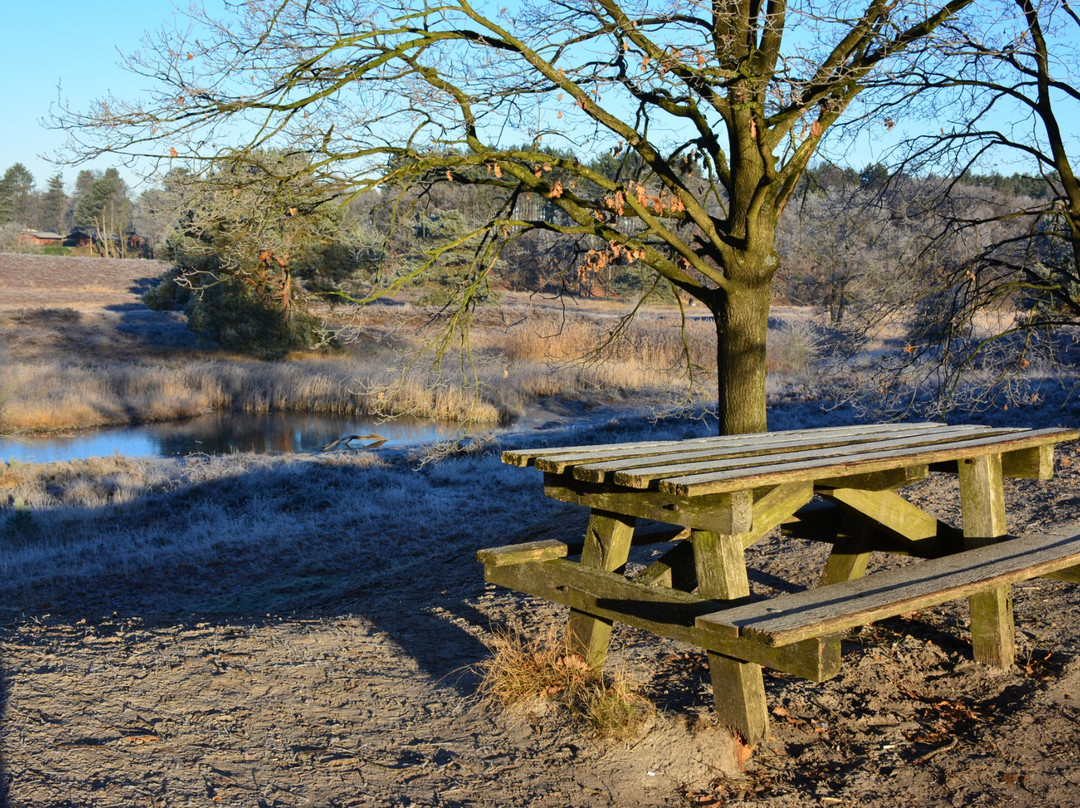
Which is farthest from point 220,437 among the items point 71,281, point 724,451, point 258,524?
point 71,281

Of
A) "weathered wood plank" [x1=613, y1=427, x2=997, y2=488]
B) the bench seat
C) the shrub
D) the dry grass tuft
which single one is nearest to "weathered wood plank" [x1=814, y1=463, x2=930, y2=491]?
"weathered wood plank" [x1=613, y1=427, x2=997, y2=488]

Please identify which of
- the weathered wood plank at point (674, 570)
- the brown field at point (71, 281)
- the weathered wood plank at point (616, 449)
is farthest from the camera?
the brown field at point (71, 281)

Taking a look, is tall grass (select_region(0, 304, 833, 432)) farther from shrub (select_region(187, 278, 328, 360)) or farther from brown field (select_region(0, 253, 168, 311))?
brown field (select_region(0, 253, 168, 311))

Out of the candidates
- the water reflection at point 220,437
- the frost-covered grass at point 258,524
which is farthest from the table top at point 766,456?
the water reflection at point 220,437

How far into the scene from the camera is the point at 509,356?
25.1 m

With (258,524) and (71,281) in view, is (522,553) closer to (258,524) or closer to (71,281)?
(258,524)

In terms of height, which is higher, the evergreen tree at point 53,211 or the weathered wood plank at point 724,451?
the evergreen tree at point 53,211

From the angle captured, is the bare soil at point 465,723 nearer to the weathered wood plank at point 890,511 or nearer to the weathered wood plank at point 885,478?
the weathered wood plank at point 890,511

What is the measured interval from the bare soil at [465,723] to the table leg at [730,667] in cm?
10

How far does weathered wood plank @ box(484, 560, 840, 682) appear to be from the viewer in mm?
2916

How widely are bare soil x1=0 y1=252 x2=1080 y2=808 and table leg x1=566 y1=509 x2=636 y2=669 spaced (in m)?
0.32

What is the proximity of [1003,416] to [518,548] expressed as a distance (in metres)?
9.78

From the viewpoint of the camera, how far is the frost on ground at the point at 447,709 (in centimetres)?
311

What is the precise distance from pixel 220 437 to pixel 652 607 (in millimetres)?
16585
